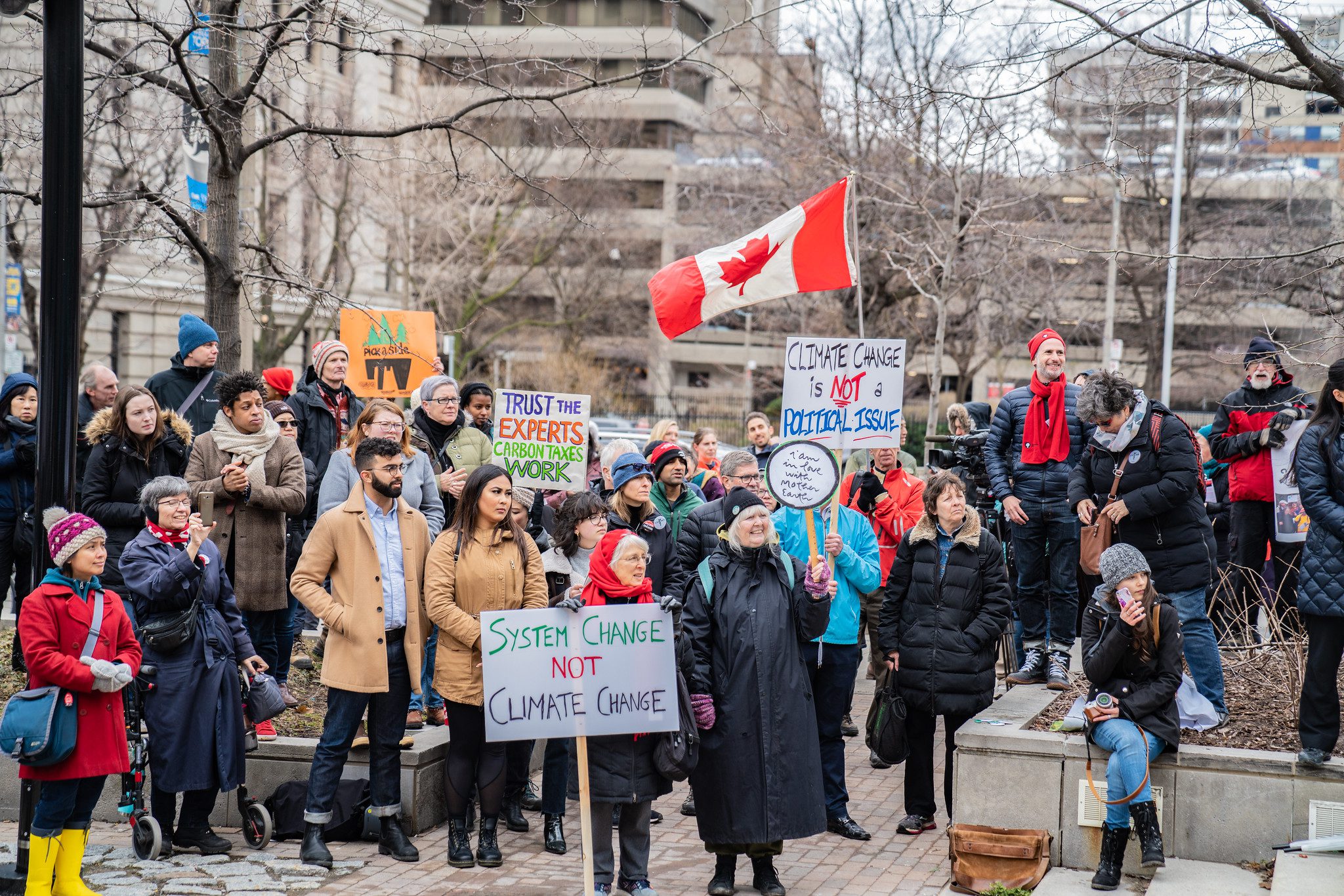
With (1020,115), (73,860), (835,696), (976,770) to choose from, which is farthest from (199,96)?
(1020,115)

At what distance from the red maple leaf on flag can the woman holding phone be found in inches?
120

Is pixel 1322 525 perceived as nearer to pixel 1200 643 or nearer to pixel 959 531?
pixel 1200 643

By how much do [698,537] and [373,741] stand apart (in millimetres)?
2111

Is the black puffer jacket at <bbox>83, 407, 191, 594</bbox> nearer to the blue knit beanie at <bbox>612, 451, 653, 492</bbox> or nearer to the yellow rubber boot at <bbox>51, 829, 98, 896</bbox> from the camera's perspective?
the yellow rubber boot at <bbox>51, 829, 98, 896</bbox>

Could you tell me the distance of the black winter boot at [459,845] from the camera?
273 inches

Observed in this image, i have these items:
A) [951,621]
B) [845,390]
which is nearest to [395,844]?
[951,621]

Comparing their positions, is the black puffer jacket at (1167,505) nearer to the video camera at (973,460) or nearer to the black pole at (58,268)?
the video camera at (973,460)

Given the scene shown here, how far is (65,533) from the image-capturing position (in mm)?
6109

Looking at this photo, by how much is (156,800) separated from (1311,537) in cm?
618

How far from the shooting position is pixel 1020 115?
19.2 m

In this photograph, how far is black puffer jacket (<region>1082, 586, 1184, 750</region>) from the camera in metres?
6.70

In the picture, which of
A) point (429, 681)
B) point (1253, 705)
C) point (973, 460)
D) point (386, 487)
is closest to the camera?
point (386, 487)

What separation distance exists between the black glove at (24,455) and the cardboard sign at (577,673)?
4.54m

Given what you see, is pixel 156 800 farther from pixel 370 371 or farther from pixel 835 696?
pixel 370 371
